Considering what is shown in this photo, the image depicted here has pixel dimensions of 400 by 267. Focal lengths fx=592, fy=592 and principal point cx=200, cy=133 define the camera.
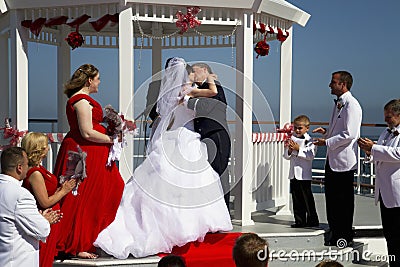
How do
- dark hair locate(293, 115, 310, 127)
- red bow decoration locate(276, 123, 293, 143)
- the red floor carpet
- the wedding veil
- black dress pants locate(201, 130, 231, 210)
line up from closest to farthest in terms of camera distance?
the red floor carpet < the wedding veil < black dress pants locate(201, 130, 231, 210) < dark hair locate(293, 115, 310, 127) < red bow decoration locate(276, 123, 293, 143)

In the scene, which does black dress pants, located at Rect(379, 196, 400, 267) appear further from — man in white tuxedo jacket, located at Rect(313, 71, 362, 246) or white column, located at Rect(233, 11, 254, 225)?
white column, located at Rect(233, 11, 254, 225)

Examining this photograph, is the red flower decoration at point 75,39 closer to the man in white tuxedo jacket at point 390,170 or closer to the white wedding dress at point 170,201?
the white wedding dress at point 170,201

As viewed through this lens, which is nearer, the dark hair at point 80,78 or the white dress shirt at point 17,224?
the white dress shirt at point 17,224

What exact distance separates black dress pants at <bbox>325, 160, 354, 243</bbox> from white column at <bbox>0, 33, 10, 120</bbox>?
4.21 m

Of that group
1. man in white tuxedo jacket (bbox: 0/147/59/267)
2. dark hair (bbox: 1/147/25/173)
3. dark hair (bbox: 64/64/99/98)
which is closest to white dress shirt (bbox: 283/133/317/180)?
dark hair (bbox: 64/64/99/98)

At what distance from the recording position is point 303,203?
6301 mm

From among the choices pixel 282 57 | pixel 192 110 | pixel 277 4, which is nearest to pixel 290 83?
pixel 282 57

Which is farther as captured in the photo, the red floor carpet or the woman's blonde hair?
the red floor carpet

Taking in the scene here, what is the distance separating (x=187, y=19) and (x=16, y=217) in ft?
10.8

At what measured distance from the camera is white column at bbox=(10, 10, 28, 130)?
6500 mm

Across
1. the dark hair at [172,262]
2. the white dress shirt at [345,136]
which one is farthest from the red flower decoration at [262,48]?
the dark hair at [172,262]

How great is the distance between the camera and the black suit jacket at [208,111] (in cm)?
562

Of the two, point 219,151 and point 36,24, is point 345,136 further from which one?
point 36,24

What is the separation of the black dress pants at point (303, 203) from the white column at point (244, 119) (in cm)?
52
